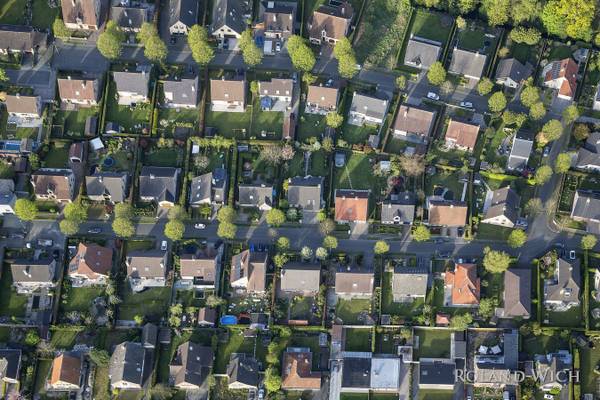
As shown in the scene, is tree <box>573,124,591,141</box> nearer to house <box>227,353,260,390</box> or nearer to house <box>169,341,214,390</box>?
house <box>227,353,260,390</box>

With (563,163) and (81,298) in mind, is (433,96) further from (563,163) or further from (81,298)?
(81,298)

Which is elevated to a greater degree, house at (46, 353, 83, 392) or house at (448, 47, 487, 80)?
house at (448, 47, 487, 80)

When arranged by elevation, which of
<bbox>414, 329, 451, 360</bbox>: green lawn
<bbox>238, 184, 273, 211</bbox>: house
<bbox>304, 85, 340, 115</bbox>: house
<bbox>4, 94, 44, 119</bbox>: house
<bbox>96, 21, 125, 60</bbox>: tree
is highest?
<bbox>96, 21, 125, 60</bbox>: tree

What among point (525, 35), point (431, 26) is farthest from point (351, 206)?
point (525, 35)

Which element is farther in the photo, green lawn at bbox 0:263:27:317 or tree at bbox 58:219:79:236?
tree at bbox 58:219:79:236

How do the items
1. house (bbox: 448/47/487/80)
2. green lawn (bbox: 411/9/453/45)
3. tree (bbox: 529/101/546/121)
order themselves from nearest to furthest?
tree (bbox: 529/101/546/121)
house (bbox: 448/47/487/80)
green lawn (bbox: 411/9/453/45)

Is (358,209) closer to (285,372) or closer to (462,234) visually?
(462,234)

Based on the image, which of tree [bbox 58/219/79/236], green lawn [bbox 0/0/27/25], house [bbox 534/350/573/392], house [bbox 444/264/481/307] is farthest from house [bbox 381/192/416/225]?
green lawn [bbox 0/0/27/25]
